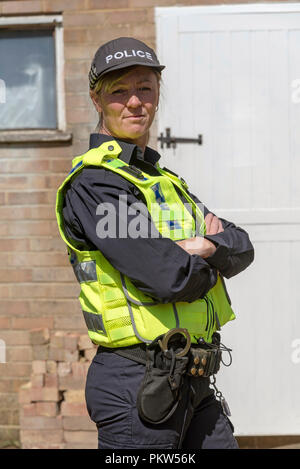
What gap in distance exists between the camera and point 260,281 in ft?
14.0

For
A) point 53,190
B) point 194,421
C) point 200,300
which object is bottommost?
point 194,421

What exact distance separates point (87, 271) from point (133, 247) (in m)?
0.21

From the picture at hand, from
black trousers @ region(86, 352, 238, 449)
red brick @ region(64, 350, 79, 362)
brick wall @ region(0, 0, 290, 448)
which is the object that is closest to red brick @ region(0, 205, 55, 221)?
brick wall @ region(0, 0, 290, 448)

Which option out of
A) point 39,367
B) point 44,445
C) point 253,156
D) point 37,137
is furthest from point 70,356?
point 253,156

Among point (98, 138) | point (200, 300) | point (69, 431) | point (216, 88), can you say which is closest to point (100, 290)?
point (200, 300)

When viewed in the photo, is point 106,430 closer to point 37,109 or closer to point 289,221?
point 289,221

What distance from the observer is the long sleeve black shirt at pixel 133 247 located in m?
2.09

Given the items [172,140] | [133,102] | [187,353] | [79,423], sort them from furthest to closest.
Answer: [172,140], [79,423], [133,102], [187,353]

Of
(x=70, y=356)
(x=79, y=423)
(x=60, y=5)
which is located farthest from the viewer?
(x=60, y=5)

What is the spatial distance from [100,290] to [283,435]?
2650 mm

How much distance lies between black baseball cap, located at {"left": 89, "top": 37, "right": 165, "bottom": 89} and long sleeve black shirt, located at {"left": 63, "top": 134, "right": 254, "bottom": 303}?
0.28 metres

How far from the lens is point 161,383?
2123 mm

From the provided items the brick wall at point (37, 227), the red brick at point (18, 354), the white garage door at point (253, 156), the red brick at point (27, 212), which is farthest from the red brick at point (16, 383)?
the white garage door at point (253, 156)

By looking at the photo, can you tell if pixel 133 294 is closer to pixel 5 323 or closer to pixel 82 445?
pixel 82 445
